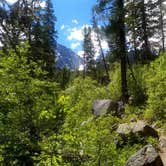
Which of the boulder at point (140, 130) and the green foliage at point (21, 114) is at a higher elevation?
the green foliage at point (21, 114)

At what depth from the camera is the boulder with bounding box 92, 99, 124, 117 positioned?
76.8ft

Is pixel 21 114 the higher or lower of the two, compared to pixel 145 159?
higher

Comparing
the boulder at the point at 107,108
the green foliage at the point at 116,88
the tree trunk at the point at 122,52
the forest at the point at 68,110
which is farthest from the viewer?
the green foliage at the point at 116,88

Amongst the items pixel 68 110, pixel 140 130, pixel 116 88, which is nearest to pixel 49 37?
pixel 116 88

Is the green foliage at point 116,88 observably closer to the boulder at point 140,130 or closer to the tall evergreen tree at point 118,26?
the tall evergreen tree at point 118,26

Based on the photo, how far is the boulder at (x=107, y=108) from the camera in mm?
23422

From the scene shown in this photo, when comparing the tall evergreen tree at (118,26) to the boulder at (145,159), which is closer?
the boulder at (145,159)

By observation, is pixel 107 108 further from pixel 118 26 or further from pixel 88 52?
pixel 88 52

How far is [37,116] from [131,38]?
37475 mm

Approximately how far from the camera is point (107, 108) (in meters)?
23.5

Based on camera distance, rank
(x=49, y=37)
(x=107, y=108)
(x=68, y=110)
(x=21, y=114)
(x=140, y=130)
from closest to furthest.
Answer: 1. (x=68, y=110)
2. (x=21, y=114)
3. (x=140, y=130)
4. (x=107, y=108)
5. (x=49, y=37)

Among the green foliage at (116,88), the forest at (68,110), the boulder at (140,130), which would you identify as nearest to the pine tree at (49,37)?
the forest at (68,110)

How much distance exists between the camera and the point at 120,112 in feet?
77.8

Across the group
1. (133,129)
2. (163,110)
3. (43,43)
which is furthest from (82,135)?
(43,43)
